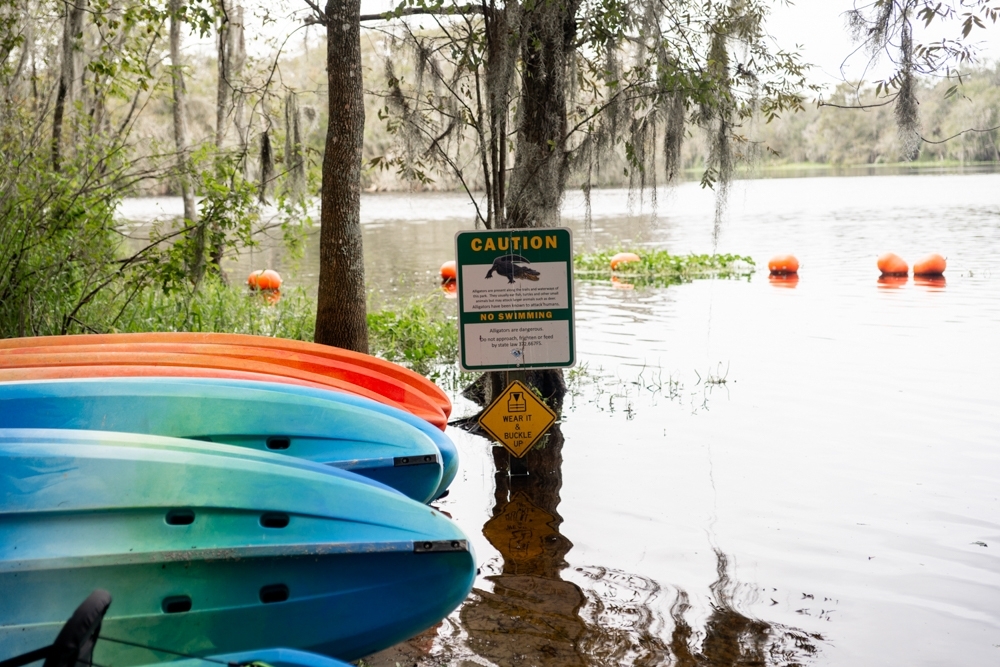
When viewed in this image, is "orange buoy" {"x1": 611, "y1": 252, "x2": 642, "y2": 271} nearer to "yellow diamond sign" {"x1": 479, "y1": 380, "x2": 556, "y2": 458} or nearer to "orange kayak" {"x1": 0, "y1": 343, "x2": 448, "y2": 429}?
"yellow diamond sign" {"x1": 479, "y1": 380, "x2": 556, "y2": 458}

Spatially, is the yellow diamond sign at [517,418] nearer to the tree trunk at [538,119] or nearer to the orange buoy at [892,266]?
the tree trunk at [538,119]

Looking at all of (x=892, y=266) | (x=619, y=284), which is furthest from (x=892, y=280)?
(x=619, y=284)

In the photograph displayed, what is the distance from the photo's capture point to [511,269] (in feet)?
19.5

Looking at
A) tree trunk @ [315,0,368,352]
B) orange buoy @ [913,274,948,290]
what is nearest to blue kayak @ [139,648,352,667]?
tree trunk @ [315,0,368,352]

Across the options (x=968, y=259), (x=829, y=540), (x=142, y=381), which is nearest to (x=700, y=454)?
(x=829, y=540)

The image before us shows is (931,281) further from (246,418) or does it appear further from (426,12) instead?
(246,418)

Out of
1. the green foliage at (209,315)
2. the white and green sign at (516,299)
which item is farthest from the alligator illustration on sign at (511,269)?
the green foliage at (209,315)

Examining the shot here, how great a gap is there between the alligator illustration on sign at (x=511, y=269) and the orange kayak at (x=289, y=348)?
0.89 m

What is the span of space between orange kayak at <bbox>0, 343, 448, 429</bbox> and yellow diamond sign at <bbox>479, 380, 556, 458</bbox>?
14.2 inches

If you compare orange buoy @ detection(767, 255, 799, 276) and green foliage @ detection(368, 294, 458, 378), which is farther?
orange buoy @ detection(767, 255, 799, 276)

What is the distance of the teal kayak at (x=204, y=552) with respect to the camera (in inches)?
123

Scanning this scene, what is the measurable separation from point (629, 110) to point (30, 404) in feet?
16.2

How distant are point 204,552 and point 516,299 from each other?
312 centimetres

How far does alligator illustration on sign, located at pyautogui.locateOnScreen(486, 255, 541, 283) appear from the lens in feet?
19.5
